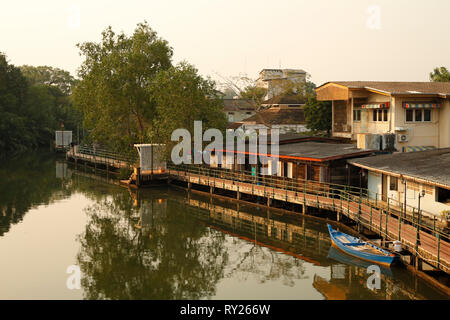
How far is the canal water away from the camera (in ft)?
68.3

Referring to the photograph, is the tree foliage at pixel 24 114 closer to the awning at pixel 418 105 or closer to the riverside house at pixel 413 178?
the awning at pixel 418 105

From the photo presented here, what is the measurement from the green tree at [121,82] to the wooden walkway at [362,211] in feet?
45.5

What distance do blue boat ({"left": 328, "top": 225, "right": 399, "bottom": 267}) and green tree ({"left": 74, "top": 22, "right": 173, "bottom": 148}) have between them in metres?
33.3

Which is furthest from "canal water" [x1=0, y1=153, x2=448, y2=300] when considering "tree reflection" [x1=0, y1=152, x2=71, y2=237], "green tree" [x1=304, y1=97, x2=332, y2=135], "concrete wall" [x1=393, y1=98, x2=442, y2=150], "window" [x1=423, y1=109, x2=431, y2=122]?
"green tree" [x1=304, y1=97, x2=332, y2=135]

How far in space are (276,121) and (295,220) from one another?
33.9m

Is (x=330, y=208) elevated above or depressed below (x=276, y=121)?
below

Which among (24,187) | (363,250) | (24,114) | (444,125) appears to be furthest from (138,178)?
(24,114)

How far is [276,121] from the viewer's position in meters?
65.1

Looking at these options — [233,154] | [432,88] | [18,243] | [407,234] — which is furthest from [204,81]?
[407,234]

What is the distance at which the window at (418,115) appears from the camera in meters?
37.2

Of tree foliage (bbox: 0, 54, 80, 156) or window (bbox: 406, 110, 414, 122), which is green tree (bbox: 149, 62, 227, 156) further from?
tree foliage (bbox: 0, 54, 80, 156)

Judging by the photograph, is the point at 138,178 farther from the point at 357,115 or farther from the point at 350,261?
the point at 350,261
